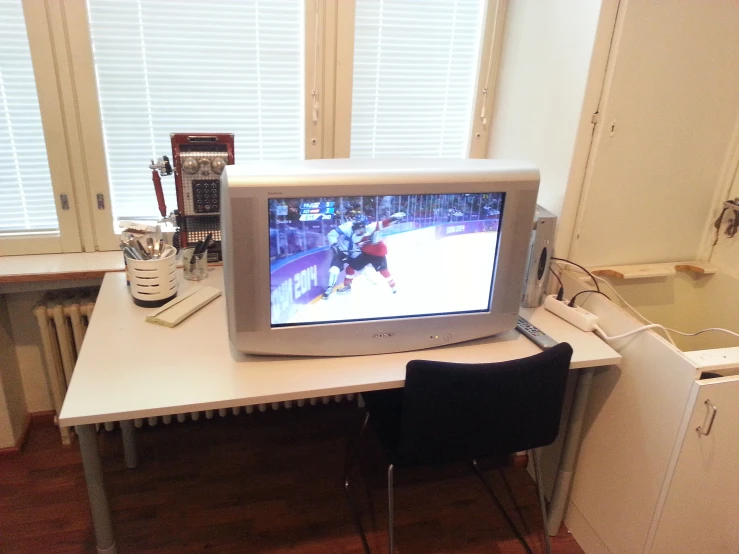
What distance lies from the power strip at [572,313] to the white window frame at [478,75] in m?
0.74

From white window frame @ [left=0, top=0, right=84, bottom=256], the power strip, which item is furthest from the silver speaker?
white window frame @ [left=0, top=0, right=84, bottom=256]

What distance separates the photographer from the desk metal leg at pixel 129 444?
1899 mm

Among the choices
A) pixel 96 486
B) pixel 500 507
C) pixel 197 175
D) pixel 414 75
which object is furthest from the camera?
pixel 414 75

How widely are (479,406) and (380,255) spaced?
45 centimetres

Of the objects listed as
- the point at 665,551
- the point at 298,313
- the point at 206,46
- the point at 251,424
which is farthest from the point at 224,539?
the point at 206,46

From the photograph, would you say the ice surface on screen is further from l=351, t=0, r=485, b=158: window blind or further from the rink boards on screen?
l=351, t=0, r=485, b=158: window blind

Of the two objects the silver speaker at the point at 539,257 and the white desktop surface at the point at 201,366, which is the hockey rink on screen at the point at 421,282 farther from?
the silver speaker at the point at 539,257

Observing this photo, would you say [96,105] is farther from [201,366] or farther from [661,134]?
[661,134]

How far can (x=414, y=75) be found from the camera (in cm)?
207

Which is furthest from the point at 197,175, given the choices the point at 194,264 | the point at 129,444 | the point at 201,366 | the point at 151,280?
the point at 129,444

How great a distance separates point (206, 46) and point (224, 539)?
1.60m

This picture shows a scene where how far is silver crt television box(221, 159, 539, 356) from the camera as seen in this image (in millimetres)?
1310

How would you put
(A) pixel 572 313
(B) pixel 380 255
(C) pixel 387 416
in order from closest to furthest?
(B) pixel 380 255, (C) pixel 387 416, (A) pixel 572 313

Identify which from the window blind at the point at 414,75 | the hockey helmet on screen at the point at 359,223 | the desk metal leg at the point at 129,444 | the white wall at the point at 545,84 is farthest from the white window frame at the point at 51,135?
the white wall at the point at 545,84
